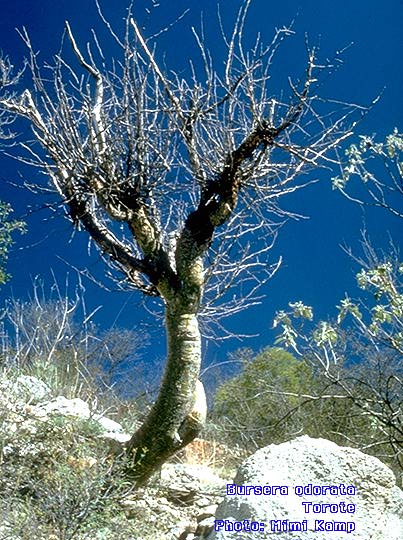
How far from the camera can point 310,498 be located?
4.12 m

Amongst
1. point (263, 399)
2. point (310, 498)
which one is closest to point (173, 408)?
point (310, 498)

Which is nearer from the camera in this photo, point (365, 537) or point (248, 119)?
point (365, 537)

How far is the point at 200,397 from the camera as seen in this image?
275 inches

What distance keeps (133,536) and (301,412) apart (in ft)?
18.0

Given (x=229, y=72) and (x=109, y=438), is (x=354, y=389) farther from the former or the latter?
(x=229, y=72)

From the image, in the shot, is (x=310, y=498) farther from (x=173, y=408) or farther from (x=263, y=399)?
(x=263, y=399)

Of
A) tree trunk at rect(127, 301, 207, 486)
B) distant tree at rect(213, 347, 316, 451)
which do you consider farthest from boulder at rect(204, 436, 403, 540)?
distant tree at rect(213, 347, 316, 451)

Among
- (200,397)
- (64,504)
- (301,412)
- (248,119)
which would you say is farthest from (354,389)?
(64,504)

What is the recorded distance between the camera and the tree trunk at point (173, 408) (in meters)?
6.63

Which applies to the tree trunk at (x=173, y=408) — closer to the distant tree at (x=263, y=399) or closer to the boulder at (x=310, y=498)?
the boulder at (x=310, y=498)

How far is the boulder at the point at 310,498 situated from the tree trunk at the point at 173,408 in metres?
2.22

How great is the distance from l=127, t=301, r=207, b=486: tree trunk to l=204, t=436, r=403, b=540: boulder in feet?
7.27

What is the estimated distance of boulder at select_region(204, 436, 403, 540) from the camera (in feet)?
13.1

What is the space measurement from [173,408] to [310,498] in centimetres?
267
